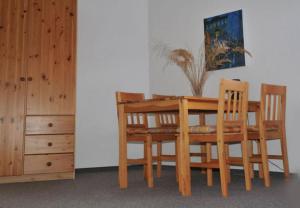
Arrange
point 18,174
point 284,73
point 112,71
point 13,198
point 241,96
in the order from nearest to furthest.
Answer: point 13,198 → point 241,96 → point 18,174 → point 284,73 → point 112,71

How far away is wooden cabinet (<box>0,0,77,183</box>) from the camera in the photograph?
3.34 meters

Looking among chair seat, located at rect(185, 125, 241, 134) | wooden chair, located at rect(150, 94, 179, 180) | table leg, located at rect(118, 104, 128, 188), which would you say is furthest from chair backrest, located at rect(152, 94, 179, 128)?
chair seat, located at rect(185, 125, 241, 134)

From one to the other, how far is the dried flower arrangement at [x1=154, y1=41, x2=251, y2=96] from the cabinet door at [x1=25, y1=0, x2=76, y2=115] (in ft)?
3.95

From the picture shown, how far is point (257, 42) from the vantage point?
378 centimetres

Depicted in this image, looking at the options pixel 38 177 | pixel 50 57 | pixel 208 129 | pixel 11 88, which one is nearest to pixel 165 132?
pixel 208 129

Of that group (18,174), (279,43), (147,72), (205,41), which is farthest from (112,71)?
(279,43)

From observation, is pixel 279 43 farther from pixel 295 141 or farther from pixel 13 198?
pixel 13 198

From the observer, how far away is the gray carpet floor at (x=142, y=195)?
220 cm

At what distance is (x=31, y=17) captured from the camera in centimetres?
357

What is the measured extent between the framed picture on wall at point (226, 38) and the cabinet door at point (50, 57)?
1.63 meters

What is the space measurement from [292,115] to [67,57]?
2.55 meters

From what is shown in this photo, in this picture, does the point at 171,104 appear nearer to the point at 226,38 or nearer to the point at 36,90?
the point at 36,90

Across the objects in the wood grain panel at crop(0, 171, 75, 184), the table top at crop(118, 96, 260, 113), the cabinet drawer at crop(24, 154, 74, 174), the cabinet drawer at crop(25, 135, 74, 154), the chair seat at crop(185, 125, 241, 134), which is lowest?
the wood grain panel at crop(0, 171, 75, 184)

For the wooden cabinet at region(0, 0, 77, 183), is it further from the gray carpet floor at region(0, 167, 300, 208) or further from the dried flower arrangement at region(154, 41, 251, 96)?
the dried flower arrangement at region(154, 41, 251, 96)
